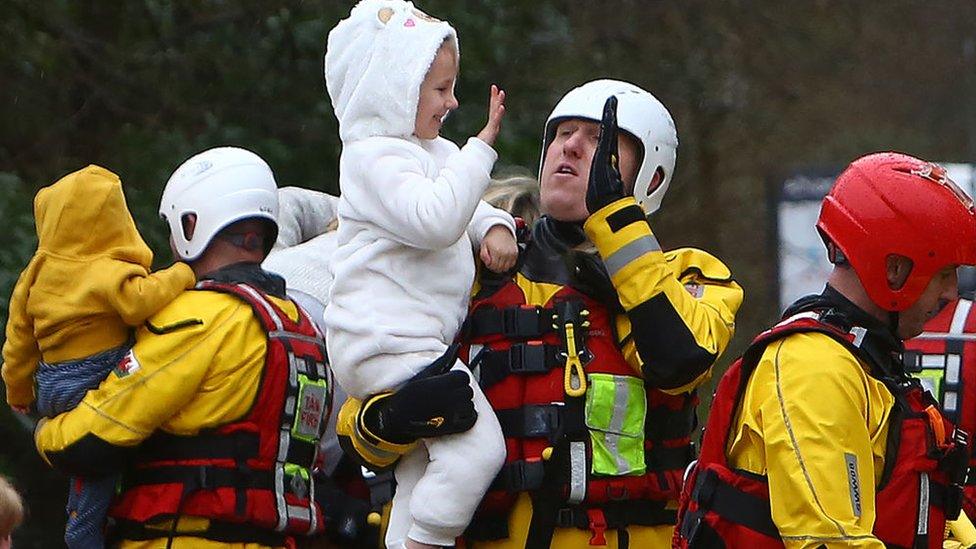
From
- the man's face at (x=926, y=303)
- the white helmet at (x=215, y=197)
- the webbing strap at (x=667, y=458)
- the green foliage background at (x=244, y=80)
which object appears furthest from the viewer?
the green foliage background at (x=244, y=80)

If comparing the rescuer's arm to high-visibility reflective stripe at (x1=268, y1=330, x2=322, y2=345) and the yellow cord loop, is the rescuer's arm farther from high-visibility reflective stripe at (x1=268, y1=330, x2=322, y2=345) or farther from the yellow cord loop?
high-visibility reflective stripe at (x1=268, y1=330, x2=322, y2=345)

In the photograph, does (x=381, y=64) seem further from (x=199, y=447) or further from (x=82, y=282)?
(x=199, y=447)

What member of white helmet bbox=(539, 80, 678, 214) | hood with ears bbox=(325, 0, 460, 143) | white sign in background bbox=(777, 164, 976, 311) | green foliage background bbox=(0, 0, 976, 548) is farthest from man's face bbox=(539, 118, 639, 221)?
white sign in background bbox=(777, 164, 976, 311)

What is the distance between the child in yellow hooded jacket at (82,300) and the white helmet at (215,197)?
0.16 metres

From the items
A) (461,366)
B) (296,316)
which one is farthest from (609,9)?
(461,366)

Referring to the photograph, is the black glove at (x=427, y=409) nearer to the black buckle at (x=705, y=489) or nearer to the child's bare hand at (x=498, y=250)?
the child's bare hand at (x=498, y=250)

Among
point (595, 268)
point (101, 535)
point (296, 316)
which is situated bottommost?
point (101, 535)

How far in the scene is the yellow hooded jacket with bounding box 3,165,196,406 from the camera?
503 cm

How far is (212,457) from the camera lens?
5090 millimetres

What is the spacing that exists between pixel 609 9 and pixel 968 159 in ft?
18.1

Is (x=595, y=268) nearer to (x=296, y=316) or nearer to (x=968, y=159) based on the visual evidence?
(x=296, y=316)

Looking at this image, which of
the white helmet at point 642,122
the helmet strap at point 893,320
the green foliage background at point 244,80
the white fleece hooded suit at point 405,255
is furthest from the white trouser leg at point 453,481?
the green foliage background at point 244,80

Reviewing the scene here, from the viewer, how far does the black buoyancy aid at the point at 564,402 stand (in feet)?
14.7

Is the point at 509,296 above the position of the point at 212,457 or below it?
above
